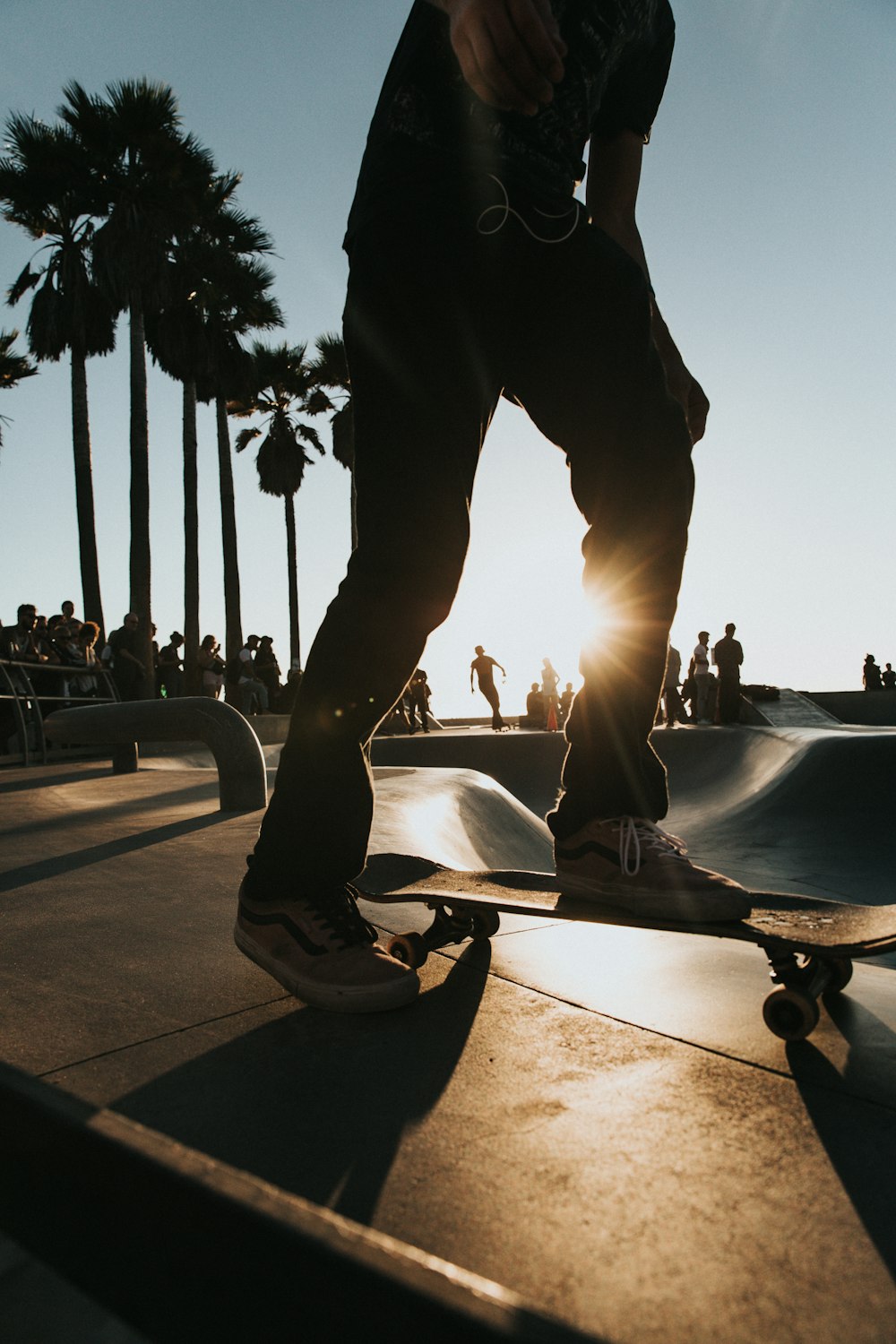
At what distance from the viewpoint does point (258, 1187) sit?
594mm

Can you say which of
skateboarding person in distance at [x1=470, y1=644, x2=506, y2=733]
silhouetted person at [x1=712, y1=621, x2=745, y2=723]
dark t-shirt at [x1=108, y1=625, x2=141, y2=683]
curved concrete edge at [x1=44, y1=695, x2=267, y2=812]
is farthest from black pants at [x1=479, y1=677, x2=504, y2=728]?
curved concrete edge at [x1=44, y1=695, x2=267, y2=812]

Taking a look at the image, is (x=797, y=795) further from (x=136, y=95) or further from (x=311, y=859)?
(x=136, y=95)

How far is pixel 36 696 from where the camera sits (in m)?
6.88

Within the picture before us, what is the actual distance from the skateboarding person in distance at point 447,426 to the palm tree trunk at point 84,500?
16.2m

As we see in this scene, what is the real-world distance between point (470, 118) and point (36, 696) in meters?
6.47

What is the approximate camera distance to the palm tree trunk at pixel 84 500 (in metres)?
16.7

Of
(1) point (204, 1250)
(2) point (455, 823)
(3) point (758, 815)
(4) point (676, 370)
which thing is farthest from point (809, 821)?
(1) point (204, 1250)

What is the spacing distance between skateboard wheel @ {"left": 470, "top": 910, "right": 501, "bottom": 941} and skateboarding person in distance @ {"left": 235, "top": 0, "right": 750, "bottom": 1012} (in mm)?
307

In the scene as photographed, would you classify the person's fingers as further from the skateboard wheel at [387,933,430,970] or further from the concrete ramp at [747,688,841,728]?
the concrete ramp at [747,688,841,728]

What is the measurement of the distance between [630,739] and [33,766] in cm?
679

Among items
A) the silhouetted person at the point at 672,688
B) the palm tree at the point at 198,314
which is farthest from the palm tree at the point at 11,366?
the silhouetted person at the point at 672,688

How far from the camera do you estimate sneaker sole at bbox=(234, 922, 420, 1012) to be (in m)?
1.33

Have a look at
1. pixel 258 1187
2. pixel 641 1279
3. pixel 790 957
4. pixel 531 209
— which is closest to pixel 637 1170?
pixel 641 1279

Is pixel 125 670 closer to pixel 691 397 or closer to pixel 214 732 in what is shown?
pixel 214 732
